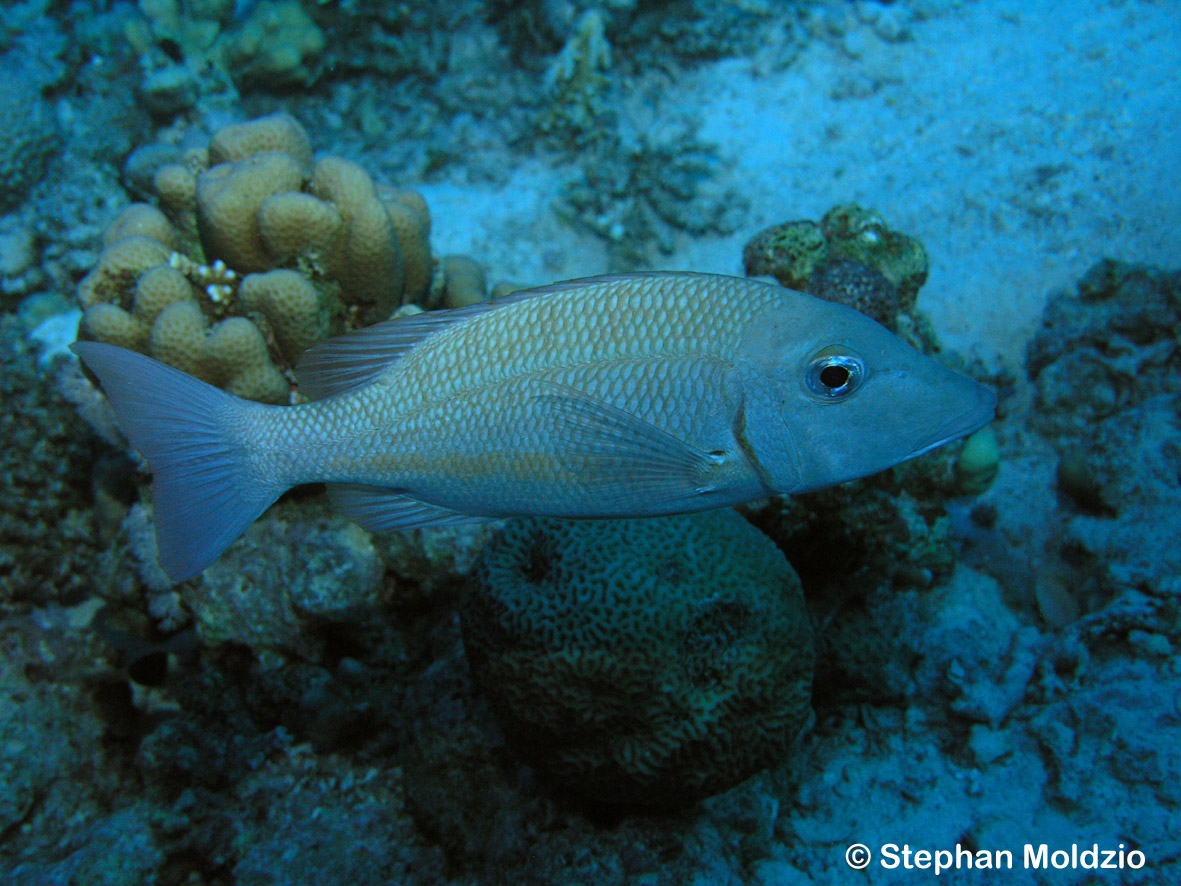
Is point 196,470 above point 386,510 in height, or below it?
above

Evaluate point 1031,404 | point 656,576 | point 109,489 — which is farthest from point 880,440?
point 109,489

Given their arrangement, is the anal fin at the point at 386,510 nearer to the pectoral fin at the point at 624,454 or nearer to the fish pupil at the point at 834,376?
the pectoral fin at the point at 624,454

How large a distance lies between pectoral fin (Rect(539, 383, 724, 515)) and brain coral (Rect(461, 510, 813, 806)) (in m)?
1.09

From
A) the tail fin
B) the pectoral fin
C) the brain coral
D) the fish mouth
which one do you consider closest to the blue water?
the brain coral

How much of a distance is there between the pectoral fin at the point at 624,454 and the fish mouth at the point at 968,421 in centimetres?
63

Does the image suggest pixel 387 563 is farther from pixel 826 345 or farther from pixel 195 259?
pixel 826 345

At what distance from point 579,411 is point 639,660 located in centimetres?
144

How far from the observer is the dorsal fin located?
2133 mm

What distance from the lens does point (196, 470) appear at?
2178 mm

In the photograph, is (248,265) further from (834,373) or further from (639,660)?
(834,373)

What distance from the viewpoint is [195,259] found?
4219 mm

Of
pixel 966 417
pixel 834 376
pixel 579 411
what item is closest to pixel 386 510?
A: pixel 579 411

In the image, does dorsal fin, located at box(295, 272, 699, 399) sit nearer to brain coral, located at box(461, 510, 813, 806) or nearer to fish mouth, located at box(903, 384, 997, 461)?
fish mouth, located at box(903, 384, 997, 461)

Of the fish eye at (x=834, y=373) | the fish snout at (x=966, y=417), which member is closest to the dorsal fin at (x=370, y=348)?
the fish eye at (x=834, y=373)
